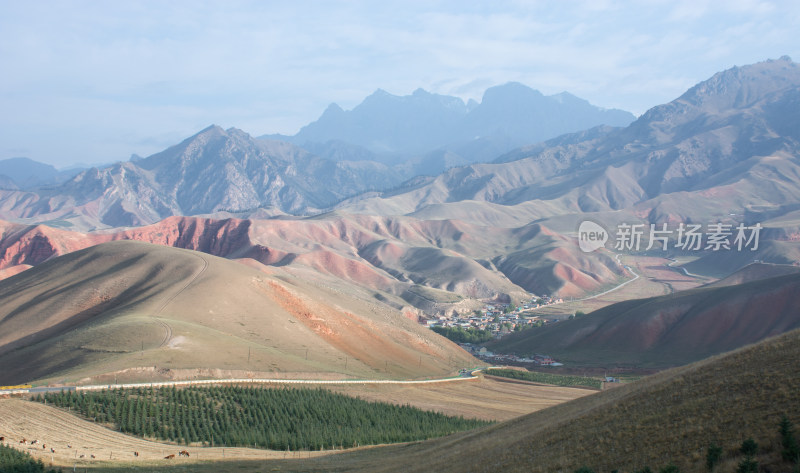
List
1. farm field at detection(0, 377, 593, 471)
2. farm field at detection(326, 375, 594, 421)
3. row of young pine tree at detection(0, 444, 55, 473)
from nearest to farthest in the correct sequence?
row of young pine tree at detection(0, 444, 55, 473) → farm field at detection(0, 377, 593, 471) → farm field at detection(326, 375, 594, 421)

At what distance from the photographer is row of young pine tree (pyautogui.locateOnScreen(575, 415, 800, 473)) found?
18.7 m

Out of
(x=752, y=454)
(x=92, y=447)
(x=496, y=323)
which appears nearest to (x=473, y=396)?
(x=92, y=447)

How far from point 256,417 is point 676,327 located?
9382cm

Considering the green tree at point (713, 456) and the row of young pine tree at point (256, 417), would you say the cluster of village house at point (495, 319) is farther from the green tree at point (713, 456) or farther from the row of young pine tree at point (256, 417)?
the green tree at point (713, 456)

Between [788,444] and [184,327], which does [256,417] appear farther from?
[788,444]

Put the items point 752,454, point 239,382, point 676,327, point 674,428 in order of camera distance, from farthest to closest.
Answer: point 676,327
point 239,382
point 674,428
point 752,454

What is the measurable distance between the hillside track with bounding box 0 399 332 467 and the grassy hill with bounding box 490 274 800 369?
3433 inches

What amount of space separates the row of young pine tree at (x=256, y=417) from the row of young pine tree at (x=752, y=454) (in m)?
34.2

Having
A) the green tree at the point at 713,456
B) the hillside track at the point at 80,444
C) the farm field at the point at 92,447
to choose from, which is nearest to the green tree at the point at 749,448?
the green tree at the point at 713,456

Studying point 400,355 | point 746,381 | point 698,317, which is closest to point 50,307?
point 400,355

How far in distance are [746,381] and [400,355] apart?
77718 mm

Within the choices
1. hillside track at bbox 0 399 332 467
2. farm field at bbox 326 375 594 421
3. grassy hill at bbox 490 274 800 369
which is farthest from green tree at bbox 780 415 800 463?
grassy hill at bbox 490 274 800 369

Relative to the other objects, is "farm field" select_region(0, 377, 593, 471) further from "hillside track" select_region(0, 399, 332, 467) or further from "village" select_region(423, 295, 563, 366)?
"village" select_region(423, 295, 563, 366)

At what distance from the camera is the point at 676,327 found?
122 m
